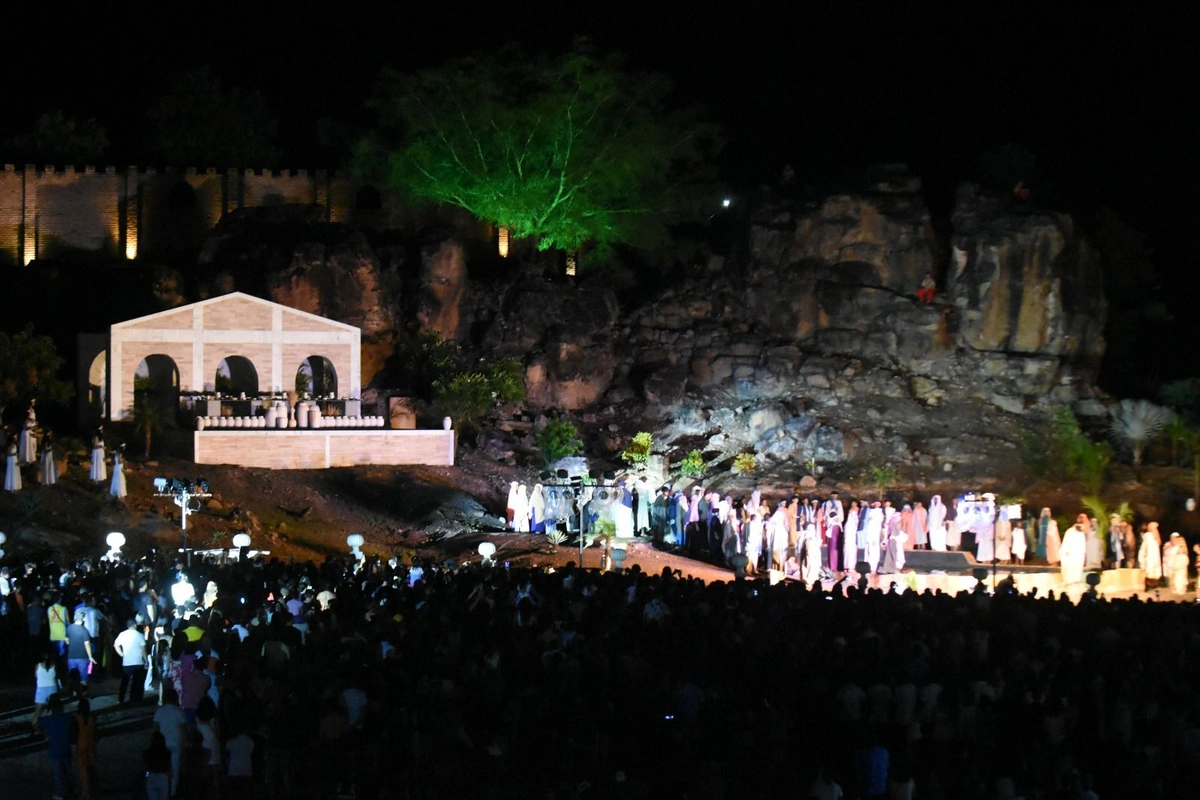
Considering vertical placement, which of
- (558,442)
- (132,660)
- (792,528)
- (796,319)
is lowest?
(132,660)

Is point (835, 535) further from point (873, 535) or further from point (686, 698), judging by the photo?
point (686, 698)

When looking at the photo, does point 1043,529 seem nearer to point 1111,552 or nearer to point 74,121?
point 1111,552

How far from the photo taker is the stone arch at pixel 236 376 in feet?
128

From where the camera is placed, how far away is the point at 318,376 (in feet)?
135

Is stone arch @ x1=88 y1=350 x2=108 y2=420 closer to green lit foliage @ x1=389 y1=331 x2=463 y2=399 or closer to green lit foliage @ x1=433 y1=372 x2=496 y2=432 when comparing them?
green lit foliage @ x1=389 y1=331 x2=463 y2=399

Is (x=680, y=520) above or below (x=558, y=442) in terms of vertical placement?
below

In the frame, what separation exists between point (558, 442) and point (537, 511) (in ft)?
19.3

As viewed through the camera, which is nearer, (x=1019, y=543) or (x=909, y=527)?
(x=1019, y=543)

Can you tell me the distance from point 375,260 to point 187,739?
30468 mm

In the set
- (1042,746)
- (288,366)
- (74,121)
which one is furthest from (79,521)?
(74,121)

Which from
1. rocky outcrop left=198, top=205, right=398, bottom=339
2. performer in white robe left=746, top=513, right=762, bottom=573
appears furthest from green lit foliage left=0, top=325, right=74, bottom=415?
performer in white robe left=746, top=513, right=762, bottom=573

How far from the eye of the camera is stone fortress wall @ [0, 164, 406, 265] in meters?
46.9

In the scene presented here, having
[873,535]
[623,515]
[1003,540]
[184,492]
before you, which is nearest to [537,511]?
[623,515]

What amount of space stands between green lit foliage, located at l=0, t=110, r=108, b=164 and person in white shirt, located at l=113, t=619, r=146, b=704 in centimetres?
3555
